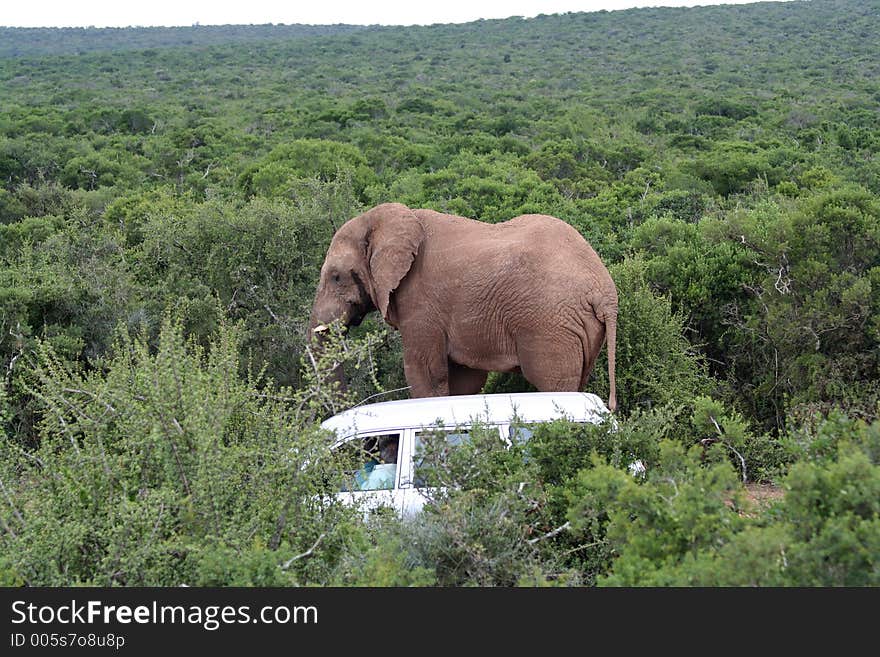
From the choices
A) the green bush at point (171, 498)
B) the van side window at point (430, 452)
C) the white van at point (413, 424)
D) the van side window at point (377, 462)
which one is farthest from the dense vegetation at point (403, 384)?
the van side window at point (377, 462)

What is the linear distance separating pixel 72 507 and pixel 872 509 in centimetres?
398

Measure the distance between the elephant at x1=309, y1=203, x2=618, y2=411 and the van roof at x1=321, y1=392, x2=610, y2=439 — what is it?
641 millimetres

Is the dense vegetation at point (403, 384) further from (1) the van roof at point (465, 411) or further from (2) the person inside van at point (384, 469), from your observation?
(2) the person inside van at point (384, 469)

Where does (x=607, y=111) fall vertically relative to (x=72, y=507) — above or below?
below

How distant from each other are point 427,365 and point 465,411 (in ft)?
4.63

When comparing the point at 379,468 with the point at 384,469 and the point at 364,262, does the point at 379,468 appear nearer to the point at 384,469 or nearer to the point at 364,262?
the point at 384,469

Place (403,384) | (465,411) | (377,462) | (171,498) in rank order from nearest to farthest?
(171,498), (377,462), (465,411), (403,384)

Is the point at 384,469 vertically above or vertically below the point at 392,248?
below

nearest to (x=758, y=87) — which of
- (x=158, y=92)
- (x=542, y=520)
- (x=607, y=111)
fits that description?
(x=607, y=111)

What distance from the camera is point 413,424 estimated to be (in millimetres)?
6539

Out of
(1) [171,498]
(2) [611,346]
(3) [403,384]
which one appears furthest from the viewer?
(3) [403,384]

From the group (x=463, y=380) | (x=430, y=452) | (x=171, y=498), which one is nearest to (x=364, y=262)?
(x=463, y=380)
